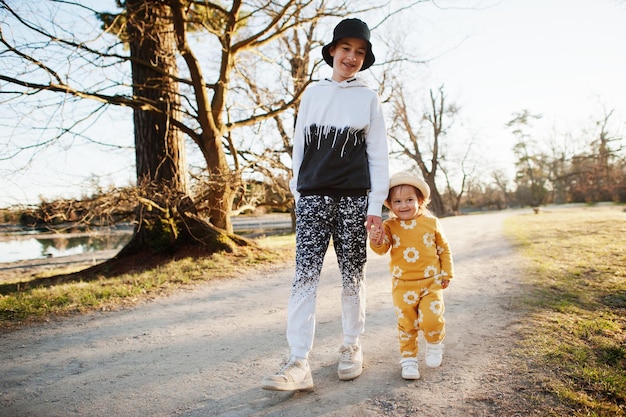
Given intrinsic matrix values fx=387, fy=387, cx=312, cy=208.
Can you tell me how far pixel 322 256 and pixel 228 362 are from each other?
3.24 feet

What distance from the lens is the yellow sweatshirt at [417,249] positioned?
2494mm

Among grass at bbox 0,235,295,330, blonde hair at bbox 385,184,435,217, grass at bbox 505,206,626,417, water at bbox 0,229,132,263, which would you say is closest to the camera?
grass at bbox 505,206,626,417

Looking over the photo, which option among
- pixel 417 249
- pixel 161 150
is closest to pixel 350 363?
pixel 417 249

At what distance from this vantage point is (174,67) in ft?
23.8

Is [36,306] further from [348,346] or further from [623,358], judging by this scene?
[623,358]

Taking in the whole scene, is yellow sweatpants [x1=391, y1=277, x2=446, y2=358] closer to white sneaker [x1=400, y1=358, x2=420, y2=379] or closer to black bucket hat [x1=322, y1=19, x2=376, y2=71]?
white sneaker [x1=400, y1=358, x2=420, y2=379]

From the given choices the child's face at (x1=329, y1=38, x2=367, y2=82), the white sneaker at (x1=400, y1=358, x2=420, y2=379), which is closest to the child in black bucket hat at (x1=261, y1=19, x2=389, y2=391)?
the child's face at (x1=329, y1=38, x2=367, y2=82)

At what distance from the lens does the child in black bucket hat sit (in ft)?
7.75

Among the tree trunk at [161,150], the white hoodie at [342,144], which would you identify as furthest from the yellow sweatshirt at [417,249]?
the tree trunk at [161,150]

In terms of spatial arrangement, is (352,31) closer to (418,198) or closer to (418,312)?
(418,198)

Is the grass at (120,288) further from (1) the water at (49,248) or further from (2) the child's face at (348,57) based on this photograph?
(2) the child's face at (348,57)

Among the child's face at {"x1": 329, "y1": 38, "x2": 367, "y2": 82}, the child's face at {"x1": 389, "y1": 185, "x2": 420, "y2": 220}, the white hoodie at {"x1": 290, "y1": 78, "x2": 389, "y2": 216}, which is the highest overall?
the child's face at {"x1": 329, "y1": 38, "x2": 367, "y2": 82}

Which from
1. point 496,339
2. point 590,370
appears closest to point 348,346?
point 496,339

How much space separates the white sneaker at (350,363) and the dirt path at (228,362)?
0.04 m
